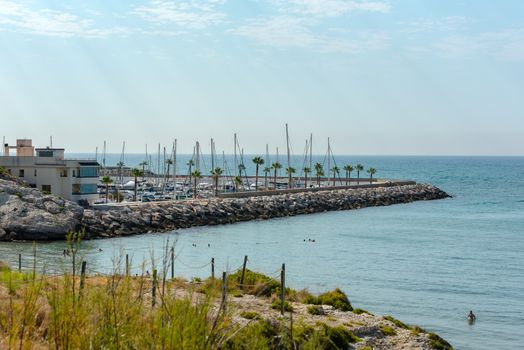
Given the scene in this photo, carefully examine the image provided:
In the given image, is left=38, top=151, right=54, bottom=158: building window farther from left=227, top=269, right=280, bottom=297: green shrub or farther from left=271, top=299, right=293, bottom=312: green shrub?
left=271, top=299, right=293, bottom=312: green shrub

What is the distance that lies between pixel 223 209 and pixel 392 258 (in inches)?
1133

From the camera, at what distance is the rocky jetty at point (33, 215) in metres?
57.6

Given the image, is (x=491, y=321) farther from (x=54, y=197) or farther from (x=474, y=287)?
(x=54, y=197)

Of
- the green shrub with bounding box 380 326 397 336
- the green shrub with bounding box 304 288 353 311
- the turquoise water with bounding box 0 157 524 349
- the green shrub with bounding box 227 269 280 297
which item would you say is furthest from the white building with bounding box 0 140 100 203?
the green shrub with bounding box 380 326 397 336

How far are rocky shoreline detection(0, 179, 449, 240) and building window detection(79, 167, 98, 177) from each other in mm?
3561

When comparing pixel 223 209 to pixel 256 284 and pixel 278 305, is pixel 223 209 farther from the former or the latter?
pixel 278 305

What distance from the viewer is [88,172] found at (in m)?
70.1

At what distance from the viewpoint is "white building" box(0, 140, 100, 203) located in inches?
2682

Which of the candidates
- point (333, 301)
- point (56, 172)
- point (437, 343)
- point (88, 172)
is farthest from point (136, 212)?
point (437, 343)

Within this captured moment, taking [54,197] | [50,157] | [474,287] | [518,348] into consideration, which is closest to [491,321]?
[518,348]

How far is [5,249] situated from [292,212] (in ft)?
138

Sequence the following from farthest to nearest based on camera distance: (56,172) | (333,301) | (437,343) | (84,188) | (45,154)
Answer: (45,154)
(84,188)
(56,172)
(333,301)
(437,343)

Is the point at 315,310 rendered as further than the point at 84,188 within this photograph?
No

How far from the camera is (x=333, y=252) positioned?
186 ft
